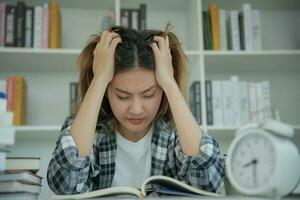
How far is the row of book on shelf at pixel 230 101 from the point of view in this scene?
1992 millimetres

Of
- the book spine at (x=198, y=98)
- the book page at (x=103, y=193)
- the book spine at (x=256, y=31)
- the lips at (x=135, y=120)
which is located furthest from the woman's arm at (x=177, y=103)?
the book spine at (x=256, y=31)

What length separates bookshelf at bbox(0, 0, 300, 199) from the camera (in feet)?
6.60

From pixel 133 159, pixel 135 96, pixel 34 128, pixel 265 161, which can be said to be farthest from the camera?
pixel 34 128

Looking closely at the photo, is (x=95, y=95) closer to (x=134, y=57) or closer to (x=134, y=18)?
(x=134, y=57)

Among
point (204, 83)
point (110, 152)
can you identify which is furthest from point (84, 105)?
point (204, 83)

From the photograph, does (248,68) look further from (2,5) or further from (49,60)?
(2,5)

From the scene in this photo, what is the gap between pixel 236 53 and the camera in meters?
2.02

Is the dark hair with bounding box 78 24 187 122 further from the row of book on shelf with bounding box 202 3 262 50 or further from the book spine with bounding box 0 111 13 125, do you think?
the row of book on shelf with bounding box 202 3 262 50

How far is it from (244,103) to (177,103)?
1019 mm

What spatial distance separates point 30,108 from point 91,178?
3.72ft

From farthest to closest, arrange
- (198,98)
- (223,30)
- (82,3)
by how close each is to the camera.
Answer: (82,3), (223,30), (198,98)

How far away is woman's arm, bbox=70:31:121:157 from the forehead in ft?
0.09

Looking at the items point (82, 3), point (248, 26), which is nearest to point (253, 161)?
point (248, 26)

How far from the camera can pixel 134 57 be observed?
→ 3.86ft
